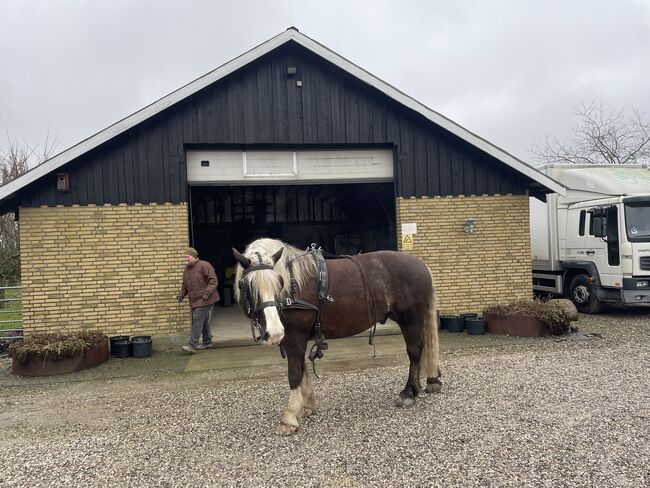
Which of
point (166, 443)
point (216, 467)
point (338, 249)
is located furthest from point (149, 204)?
point (338, 249)

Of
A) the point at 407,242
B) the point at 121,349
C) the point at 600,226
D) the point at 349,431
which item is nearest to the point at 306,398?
the point at 349,431

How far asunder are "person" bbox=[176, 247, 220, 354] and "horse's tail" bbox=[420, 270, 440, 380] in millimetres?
3886

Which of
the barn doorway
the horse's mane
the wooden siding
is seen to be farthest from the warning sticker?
the barn doorway

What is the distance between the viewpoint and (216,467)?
3473mm

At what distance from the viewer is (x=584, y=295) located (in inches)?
410

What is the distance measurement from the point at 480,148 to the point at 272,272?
6406 millimetres

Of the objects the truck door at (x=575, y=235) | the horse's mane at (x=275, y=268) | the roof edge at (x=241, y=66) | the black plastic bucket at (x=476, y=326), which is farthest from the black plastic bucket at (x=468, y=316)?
the horse's mane at (x=275, y=268)

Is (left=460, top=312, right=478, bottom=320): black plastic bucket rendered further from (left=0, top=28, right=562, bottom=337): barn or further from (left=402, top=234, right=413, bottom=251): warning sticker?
(left=402, top=234, right=413, bottom=251): warning sticker

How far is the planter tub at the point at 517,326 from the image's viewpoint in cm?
770

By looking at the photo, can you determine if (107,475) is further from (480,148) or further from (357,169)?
(480,148)

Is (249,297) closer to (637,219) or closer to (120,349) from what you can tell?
(120,349)

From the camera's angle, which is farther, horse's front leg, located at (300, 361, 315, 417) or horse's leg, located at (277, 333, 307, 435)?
horse's front leg, located at (300, 361, 315, 417)

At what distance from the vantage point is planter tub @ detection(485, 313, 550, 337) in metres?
7.70

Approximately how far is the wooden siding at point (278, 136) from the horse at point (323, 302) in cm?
429
